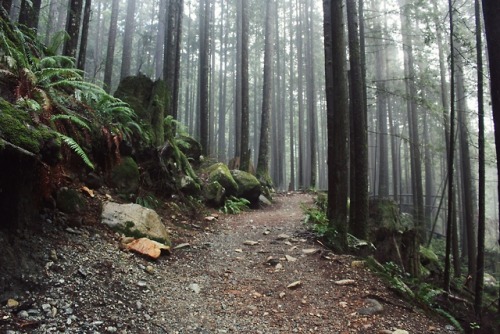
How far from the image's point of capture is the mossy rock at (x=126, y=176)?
19.3 feet

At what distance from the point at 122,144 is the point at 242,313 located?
3.96 meters

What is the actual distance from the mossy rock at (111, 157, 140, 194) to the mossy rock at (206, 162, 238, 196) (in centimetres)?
389

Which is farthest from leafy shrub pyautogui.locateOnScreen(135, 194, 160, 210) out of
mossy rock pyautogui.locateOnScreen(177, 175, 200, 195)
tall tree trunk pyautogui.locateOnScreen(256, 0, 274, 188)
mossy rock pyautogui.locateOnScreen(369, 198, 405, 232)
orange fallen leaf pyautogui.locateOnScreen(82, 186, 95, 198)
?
tall tree trunk pyautogui.locateOnScreen(256, 0, 274, 188)

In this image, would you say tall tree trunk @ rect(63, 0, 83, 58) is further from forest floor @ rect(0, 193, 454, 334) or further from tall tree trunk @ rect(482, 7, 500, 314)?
tall tree trunk @ rect(482, 7, 500, 314)

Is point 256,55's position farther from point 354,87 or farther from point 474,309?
point 474,309

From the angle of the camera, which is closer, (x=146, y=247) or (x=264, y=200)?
(x=146, y=247)

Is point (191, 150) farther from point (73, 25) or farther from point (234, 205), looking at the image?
point (73, 25)

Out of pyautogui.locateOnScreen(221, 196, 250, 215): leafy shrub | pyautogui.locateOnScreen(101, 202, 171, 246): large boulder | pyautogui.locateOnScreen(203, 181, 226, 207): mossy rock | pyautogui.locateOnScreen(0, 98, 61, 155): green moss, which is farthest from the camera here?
pyautogui.locateOnScreen(221, 196, 250, 215): leafy shrub

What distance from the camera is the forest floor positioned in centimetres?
278

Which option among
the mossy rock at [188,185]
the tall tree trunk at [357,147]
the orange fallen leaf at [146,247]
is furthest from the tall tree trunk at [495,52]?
the mossy rock at [188,185]

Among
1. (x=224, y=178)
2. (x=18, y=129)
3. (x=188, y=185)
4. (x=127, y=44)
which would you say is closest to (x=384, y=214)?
(x=224, y=178)

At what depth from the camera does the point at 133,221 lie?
16.1 feet

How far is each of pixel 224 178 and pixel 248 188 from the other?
3.30 feet

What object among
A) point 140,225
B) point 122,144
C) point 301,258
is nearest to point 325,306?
point 301,258
